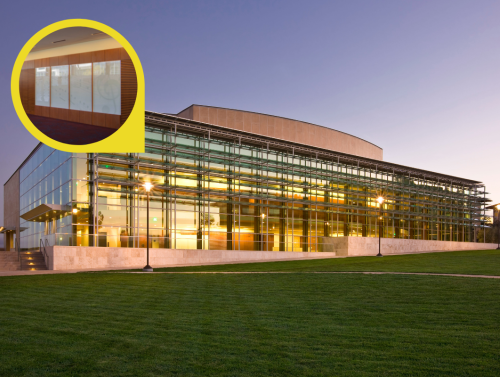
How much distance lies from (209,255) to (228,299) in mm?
24441

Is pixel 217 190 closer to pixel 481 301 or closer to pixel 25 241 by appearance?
pixel 25 241

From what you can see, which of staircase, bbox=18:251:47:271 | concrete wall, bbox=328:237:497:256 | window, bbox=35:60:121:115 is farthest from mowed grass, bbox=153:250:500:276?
concrete wall, bbox=328:237:497:256

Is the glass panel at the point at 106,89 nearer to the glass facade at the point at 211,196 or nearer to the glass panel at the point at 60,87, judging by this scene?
the glass panel at the point at 60,87

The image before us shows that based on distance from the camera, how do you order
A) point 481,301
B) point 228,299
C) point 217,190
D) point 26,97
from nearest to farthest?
point 481,301
point 228,299
point 26,97
point 217,190

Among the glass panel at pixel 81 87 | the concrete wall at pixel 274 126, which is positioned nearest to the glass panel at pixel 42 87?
the glass panel at pixel 81 87

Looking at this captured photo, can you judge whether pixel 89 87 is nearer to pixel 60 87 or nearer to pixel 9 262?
pixel 60 87

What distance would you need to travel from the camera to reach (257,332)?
7.81 m

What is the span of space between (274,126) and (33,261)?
27854 millimetres

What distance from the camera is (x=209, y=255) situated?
36188mm

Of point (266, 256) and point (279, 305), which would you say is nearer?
point (279, 305)

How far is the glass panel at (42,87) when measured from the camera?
24.2 metres

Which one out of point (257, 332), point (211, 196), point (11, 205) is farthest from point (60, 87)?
point (11, 205)

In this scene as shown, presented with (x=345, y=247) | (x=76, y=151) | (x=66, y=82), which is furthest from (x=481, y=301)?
(x=345, y=247)

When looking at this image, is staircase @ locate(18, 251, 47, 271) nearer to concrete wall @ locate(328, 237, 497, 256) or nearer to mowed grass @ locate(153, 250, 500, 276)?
mowed grass @ locate(153, 250, 500, 276)
